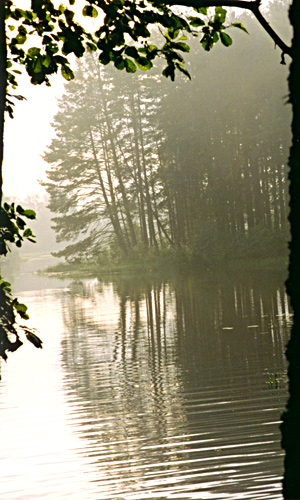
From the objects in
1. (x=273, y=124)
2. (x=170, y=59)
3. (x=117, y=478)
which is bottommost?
(x=117, y=478)

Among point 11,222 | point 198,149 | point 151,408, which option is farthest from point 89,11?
point 198,149

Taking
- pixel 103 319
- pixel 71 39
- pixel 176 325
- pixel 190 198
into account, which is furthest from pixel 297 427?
pixel 190 198

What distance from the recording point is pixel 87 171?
4400 centimetres

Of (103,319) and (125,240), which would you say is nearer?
(103,319)

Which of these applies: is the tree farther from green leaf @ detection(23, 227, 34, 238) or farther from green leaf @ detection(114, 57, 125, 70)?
green leaf @ detection(23, 227, 34, 238)

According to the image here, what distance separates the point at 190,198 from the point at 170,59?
31.7 meters

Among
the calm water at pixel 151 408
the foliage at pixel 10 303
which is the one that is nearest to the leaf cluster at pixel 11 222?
the foliage at pixel 10 303

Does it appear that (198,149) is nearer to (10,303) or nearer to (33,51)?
(33,51)

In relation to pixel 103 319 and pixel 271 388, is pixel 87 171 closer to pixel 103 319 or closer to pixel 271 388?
pixel 103 319

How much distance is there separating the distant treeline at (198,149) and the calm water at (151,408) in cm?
1508

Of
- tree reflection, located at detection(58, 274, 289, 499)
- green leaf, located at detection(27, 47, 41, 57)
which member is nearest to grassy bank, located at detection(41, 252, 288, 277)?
tree reflection, located at detection(58, 274, 289, 499)

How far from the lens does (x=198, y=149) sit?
33688mm

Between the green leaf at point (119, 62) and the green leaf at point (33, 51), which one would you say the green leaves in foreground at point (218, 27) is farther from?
the green leaf at point (33, 51)

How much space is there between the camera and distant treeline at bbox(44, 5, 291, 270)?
31.6 m
